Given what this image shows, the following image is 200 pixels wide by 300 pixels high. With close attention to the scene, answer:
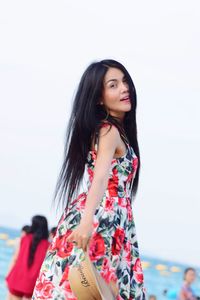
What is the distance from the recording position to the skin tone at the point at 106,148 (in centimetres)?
449

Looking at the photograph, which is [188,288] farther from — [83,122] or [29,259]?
[83,122]

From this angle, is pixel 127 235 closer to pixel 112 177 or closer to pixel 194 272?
pixel 112 177

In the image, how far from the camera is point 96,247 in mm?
4715

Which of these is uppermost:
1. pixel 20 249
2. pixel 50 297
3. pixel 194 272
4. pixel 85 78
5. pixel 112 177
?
pixel 85 78

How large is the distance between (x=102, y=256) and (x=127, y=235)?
7.4 inches

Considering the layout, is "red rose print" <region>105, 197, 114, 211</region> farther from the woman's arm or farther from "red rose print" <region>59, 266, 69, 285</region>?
"red rose print" <region>59, 266, 69, 285</region>

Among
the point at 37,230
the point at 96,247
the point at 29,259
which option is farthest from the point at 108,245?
the point at 29,259

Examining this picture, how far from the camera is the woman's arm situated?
4484 millimetres

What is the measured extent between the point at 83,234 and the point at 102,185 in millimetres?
276

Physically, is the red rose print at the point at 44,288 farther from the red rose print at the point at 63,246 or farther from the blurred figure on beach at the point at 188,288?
the blurred figure on beach at the point at 188,288

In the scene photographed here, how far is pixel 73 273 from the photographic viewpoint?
14.9ft

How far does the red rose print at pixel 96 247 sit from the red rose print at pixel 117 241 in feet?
0.20

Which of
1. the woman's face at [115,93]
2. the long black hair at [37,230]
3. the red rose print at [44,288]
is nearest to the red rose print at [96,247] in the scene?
the red rose print at [44,288]

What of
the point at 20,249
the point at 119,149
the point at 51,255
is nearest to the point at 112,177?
the point at 119,149
